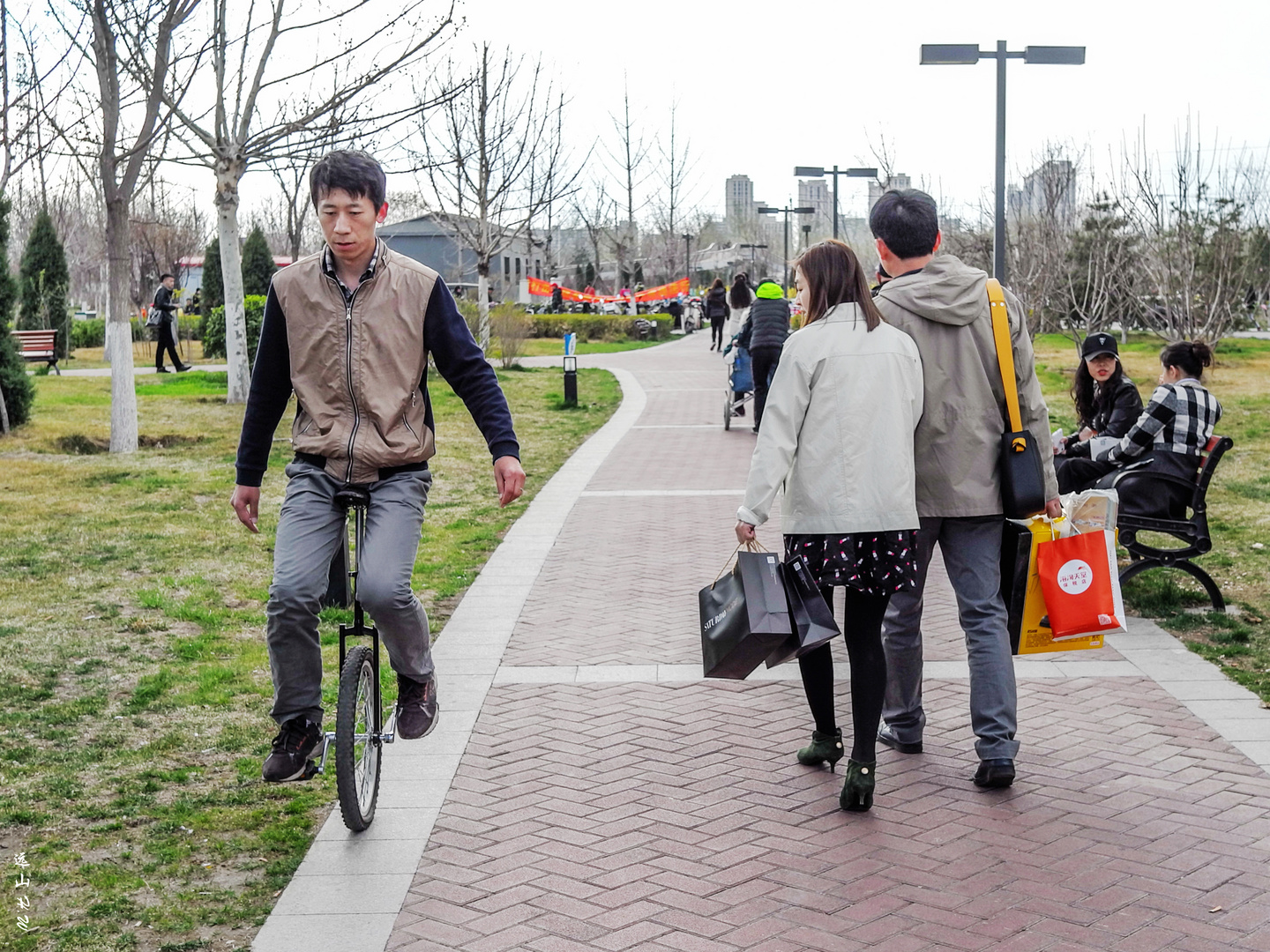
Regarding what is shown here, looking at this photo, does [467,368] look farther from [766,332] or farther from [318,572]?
[766,332]

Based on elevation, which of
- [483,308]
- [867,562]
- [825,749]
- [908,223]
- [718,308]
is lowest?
[825,749]

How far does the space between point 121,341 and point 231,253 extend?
429cm

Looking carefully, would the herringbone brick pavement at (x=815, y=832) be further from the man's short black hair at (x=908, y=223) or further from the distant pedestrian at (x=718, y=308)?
the distant pedestrian at (x=718, y=308)

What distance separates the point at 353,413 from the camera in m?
3.92

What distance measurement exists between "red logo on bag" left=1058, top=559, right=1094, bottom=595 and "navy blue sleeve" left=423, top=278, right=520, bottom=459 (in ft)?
6.35

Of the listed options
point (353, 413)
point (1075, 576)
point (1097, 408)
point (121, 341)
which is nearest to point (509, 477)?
point (353, 413)

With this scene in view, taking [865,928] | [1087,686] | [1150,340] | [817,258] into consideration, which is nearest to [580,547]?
[1087,686]

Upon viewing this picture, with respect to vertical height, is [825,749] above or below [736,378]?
below

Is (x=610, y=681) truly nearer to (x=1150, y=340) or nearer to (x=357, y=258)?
(x=357, y=258)

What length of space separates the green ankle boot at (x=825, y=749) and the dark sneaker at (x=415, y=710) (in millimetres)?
1335

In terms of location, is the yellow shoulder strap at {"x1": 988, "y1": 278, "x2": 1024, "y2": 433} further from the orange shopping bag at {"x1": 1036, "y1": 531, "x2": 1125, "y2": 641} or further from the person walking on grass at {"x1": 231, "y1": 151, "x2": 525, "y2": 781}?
the person walking on grass at {"x1": 231, "y1": 151, "x2": 525, "y2": 781}

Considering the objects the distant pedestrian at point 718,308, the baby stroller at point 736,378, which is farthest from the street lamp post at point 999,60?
the distant pedestrian at point 718,308

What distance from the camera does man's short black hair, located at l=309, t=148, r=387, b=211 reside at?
387cm

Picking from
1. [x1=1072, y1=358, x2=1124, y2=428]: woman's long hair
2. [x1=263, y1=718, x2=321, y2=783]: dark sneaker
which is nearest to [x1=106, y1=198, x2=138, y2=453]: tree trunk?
[x1=1072, y1=358, x2=1124, y2=428]: woman's long hair
